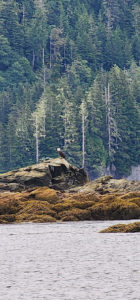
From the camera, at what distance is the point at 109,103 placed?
122562 millimetres

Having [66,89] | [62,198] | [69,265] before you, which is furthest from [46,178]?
[66,89]

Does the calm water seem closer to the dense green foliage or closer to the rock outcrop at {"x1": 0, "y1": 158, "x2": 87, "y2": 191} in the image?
the rock outcrop at {"x1": 0, "y1": 158, "x2": 87, "y2": 191}

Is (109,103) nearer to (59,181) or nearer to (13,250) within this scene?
(59,181)

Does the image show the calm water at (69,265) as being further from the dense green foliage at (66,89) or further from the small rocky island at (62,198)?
the dense green foliage at (66,89)

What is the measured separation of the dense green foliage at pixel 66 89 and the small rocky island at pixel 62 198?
63.6 m

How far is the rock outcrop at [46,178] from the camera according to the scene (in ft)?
145

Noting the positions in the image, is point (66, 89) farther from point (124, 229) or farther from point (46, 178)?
point (124, 229)

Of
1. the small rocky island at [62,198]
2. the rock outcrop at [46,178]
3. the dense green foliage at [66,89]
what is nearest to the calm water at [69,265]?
the small rocky island at [62,198]

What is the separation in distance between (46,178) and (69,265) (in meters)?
28.6

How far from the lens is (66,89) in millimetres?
132750

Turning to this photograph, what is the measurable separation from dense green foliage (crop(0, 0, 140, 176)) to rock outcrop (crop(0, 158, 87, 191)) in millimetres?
62988

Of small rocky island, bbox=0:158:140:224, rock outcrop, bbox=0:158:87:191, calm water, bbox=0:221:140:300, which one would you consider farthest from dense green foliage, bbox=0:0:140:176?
calm water, bbox=0:221:140:300

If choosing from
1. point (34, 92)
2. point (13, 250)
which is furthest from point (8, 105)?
point (13, 250)

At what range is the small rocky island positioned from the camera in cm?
2811
